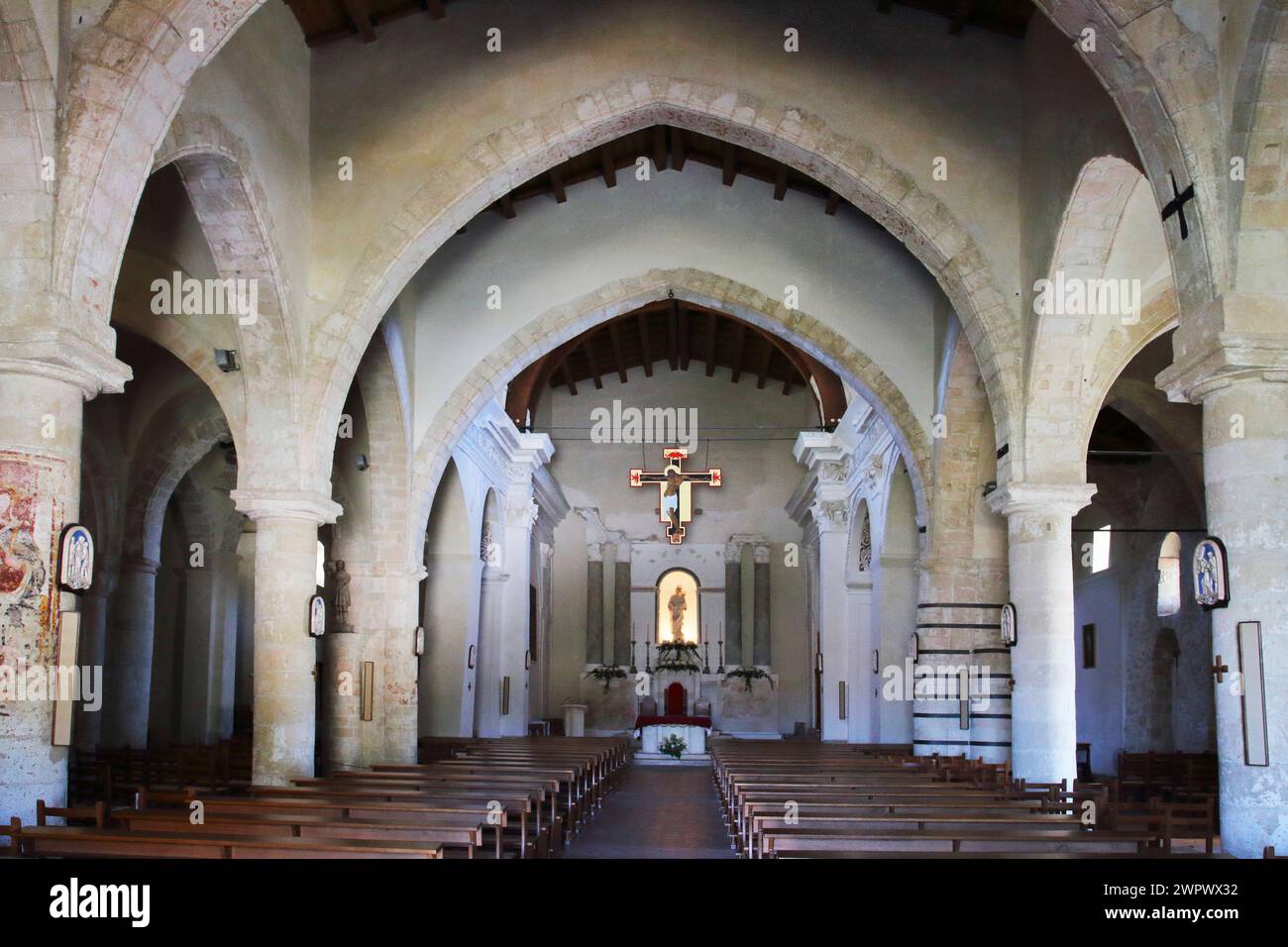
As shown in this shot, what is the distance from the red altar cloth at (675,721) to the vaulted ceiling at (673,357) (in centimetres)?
662

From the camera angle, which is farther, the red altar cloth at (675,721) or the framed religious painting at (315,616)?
the red altar cloth at (675,721)

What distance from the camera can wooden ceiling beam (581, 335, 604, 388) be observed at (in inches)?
1070

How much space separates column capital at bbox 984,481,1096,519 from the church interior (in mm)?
44

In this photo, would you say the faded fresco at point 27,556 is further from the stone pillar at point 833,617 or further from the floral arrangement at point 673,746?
the floral arrangement at point 673,746

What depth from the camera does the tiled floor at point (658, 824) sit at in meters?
11.4

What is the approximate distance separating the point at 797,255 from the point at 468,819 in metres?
10.3

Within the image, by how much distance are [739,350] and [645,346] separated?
2.03 meters

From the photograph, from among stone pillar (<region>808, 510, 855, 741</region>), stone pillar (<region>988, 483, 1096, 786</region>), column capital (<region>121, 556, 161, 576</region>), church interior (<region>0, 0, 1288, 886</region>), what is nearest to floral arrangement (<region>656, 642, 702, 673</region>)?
church interior (<region>0, 0, 1288, 886</region>)

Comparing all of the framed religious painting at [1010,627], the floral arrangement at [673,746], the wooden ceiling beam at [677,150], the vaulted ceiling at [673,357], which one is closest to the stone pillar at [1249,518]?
the framed religious painting at [1010,627]

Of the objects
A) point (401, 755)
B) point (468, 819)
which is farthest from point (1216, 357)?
point (401, 755)

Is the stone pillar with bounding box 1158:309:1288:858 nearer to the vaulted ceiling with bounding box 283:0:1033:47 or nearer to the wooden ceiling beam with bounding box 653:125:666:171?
the vaulted ceiling with bounding box 283:0:1033:47

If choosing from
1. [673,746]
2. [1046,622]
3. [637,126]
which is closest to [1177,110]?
[1046,622]

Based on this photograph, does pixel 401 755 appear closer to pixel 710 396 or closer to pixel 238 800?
pixel 238 800
